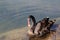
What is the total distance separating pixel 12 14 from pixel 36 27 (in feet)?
7.41

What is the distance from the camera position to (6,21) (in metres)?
10.5

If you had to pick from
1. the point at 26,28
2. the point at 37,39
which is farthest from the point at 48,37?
the point at 26,28

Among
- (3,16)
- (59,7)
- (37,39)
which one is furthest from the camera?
(59,7)

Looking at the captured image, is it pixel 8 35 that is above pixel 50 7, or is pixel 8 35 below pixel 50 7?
below

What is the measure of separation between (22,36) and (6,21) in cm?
147

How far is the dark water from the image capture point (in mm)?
10320

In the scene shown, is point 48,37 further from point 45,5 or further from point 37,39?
point 45,5

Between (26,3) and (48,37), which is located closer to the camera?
(48,37)

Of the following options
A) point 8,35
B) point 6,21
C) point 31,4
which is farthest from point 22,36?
point 31,4

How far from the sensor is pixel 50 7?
12.2 metres

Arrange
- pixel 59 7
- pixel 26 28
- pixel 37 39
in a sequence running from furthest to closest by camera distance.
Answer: pixel 59 7 < pixel 26 28 < pixel 37 39

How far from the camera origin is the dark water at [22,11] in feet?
33.9

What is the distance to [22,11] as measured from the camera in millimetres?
11383

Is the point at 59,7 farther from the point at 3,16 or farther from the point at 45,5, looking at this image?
the point at 3,16
